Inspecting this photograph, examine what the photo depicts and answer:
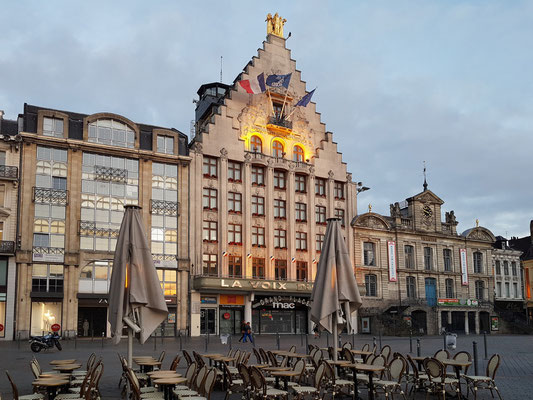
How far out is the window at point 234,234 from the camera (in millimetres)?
50250

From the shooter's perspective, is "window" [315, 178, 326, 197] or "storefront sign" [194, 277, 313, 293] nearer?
"storefront sign" [194, 277, 313, 293]

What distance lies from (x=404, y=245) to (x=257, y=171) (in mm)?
17726

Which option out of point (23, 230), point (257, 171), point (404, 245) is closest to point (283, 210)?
point (257, 171)

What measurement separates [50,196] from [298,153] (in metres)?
22.7

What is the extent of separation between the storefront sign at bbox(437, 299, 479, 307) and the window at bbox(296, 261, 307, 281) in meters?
14.9

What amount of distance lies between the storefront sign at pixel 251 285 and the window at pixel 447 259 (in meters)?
18.3

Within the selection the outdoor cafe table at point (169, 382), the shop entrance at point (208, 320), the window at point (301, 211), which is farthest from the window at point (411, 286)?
the outdoor cafe table at point (169, 382)

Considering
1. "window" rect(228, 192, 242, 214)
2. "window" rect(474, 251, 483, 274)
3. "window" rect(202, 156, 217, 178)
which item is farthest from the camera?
"window" rect(474, 251, 483, 274)

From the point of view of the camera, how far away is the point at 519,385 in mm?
16672

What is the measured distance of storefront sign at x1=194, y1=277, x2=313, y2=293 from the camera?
46.8m

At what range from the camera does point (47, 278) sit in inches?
1665

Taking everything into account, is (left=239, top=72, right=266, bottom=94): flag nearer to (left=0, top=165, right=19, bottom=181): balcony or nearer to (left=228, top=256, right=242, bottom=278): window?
(left=228, top=256, right=242, bottom=278): window

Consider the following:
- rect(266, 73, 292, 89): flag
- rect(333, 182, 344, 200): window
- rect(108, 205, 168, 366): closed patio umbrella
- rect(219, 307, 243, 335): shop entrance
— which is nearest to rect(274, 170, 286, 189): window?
rect(333, 182, 344, 200): window

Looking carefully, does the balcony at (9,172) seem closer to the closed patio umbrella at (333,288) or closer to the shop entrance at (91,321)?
the shop entrance at (91,321)
